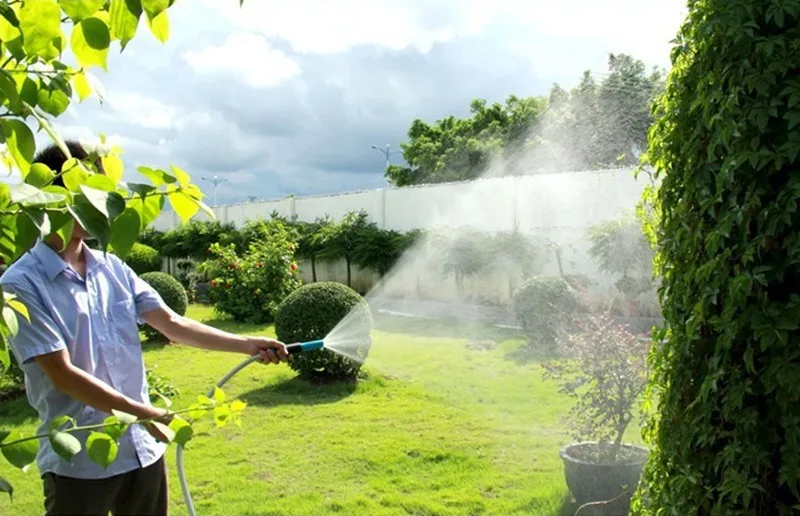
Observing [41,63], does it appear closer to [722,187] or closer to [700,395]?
[722,187]

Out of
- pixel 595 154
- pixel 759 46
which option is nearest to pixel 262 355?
pixel 759 46

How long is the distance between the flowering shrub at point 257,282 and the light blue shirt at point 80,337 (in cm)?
1085

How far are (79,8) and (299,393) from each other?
7.01 meters

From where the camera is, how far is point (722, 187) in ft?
5.89

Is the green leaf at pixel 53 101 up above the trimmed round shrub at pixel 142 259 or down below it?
above

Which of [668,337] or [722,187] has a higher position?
[722,187]

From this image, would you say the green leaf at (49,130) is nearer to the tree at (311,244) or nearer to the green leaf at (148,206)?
the green leaf at (148,206)

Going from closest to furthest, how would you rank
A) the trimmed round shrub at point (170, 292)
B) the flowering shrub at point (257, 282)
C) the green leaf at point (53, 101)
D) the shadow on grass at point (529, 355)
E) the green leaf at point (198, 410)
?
the green leaf at point (53, 101) → the green leaf at point (198, 410) → the shadow on grass at point (529, 355) → the trimmed round shrub at point (170, 292) → the flowering shrub at point (257, 282)


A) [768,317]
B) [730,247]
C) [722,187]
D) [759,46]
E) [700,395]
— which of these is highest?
[759,46]

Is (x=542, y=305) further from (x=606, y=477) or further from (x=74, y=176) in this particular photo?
(x=74, y=176)

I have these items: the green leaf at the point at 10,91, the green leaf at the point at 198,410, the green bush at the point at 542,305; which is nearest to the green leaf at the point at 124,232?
the green leaf at the point at 10,91

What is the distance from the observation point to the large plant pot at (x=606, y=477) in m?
4.07

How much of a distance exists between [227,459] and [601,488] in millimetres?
2935

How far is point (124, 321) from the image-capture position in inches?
96.4
